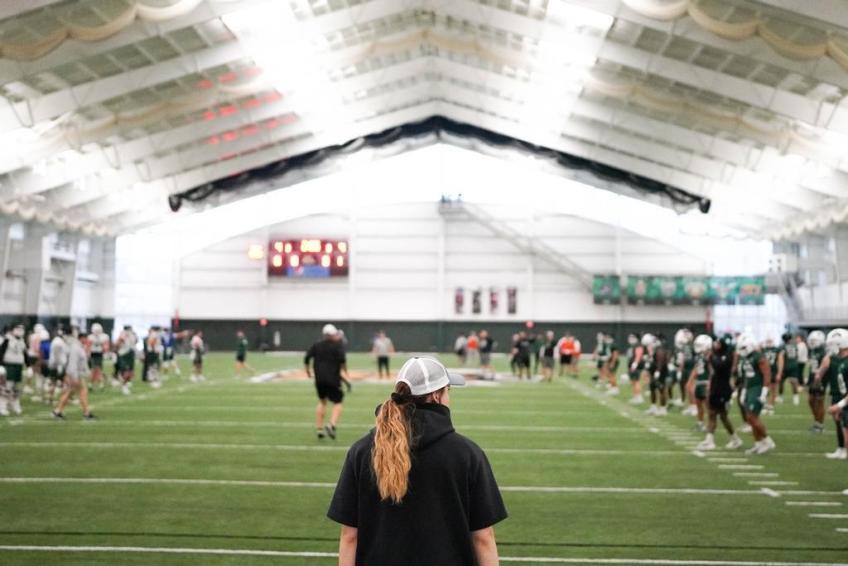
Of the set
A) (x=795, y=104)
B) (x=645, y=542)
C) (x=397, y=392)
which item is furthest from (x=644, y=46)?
(x=397, y=392)

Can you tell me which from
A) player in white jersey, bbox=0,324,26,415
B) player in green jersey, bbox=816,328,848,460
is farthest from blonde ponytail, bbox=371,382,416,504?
player in white jersey, bbox=0,324,26,415

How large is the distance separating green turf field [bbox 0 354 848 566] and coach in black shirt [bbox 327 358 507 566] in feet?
12.8

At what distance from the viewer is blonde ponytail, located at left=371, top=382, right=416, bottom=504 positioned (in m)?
3.17

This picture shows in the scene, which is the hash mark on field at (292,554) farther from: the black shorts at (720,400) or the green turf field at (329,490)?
the black shorts at (720,400)

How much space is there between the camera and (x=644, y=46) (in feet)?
89.6

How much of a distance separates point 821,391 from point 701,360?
8.90 ft

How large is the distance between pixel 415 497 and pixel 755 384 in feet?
34.9

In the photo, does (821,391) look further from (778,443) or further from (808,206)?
(808,206)

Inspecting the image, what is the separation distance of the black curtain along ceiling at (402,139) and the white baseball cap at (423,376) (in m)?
39.7

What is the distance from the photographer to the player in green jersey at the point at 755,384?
42.1ft

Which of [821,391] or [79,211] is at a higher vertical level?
[79,211]

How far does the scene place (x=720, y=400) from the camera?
13023mm

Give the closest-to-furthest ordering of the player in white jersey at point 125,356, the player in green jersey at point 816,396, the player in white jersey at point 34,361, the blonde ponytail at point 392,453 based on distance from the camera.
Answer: the blonde ponytail at point 392,453 → the player in green jersey at point 816,396 → the player in white jersey at point 34,361 → the player in white jersey at point 125,356

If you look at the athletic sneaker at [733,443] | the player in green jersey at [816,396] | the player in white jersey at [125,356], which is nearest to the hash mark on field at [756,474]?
the athletic sneaker at [733,443]
